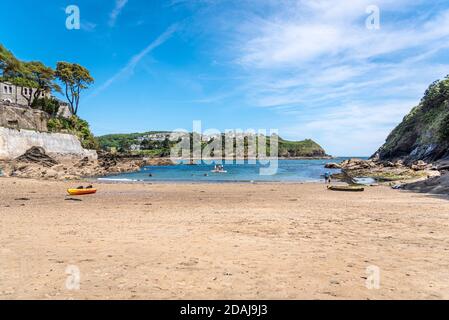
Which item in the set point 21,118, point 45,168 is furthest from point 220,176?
point 21,118

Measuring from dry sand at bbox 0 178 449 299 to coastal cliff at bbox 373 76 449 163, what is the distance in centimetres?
5199

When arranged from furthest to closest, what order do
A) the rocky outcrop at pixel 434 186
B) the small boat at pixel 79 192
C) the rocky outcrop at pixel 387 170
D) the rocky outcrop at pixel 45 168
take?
the rocky outcrop at pixel 387 170 → the rocky outcrop at pixel 45 168 → the small boat at pixel 79 192 → the rocky outcrop at pixel 434 186

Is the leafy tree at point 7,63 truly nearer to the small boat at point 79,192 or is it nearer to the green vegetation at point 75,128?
the green vegetation at point 75,128

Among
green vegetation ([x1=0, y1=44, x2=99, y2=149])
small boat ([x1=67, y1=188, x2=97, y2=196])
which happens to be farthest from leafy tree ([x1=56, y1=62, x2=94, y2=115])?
small boat ([x1=67, y1=188, x2=97, y2=196])

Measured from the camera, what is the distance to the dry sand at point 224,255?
18.7 ft

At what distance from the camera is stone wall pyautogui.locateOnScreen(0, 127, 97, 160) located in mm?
48062

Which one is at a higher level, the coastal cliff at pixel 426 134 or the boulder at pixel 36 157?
the coastal cliff at pixel 426 134

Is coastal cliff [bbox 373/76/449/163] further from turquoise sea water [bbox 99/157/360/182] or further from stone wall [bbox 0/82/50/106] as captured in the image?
stone wall [bbox 0/82/50/106]

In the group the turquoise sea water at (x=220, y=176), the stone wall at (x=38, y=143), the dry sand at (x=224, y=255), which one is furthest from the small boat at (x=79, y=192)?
the stone wall at (x=38, y=143)

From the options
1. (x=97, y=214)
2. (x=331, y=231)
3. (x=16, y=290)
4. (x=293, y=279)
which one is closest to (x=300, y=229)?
(x=331, y=231)

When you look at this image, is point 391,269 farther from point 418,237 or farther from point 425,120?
point 425,120

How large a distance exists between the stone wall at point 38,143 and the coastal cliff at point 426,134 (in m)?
71.5

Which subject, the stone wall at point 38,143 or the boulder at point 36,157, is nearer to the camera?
the boulder at point 36,157
